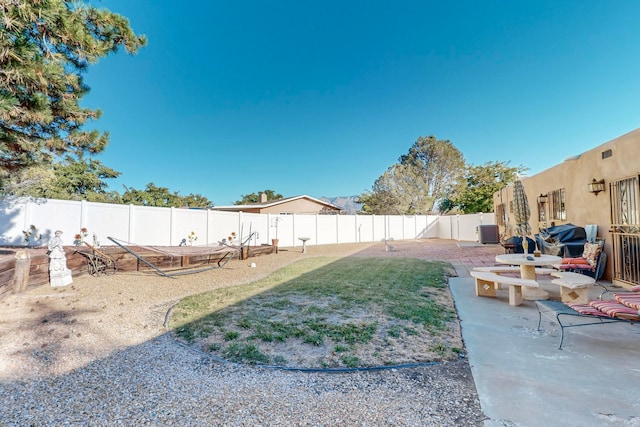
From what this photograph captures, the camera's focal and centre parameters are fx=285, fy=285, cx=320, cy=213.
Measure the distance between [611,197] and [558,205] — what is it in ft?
8.74

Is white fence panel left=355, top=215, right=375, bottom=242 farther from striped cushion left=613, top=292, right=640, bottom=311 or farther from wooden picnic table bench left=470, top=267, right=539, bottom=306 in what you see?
striped cushion left=613, top=292, right=640, bottom=311

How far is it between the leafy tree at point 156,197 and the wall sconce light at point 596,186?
2484cm

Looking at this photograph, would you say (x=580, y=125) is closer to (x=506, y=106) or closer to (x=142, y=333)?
(x=506, y=106)

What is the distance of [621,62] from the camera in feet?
32.2

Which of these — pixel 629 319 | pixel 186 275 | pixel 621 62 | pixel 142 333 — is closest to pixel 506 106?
pixel 621 62

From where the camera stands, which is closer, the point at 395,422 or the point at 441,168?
the point at 395,422

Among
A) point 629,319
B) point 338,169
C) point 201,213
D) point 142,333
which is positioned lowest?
point 142,333

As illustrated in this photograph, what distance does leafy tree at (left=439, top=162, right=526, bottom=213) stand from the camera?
21.9 m

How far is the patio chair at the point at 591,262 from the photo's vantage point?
5746 millimetres

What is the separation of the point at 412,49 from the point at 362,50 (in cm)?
239

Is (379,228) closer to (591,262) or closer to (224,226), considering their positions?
(224,226)

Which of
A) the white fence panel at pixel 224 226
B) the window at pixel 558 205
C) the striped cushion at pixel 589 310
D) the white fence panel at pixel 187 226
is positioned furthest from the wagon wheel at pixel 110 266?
the window at pixel 558 205

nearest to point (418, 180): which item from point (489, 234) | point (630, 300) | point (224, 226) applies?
point (489, 234)

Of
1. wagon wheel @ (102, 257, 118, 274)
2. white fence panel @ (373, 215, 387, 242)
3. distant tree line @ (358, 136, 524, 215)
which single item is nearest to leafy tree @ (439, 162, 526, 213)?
distant tree line @ (358, 136, 524, 215)
